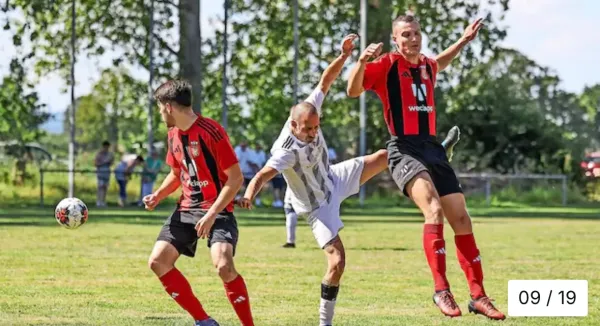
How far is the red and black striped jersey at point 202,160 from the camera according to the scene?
404 inches

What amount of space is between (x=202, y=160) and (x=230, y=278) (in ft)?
2.74

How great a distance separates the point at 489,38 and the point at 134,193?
38.9ft

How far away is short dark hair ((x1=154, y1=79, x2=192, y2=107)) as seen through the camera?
10.3 m

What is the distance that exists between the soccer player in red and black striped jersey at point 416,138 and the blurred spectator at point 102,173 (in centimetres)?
2365

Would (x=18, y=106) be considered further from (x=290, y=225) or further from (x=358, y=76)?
(x=358, y=76)

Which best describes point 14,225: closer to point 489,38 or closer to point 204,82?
point 204,82

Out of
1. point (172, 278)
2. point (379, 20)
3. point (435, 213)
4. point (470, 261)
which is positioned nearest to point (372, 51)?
point (435, 213)

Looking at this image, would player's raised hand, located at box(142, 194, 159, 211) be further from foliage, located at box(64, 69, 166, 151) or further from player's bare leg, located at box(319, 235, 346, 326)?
foliage, located at box(64, 69, 166, 151)

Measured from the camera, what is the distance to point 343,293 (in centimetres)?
1410

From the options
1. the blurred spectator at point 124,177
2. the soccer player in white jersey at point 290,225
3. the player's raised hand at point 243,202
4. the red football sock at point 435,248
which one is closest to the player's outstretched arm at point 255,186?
the player's raised hand at point 243,202

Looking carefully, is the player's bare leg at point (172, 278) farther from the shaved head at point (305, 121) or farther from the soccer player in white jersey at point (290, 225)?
the soccer player in white jersey at point (290, 225)

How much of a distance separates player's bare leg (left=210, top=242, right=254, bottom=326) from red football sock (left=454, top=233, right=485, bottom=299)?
1.82m

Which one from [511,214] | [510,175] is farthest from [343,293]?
[510,175]

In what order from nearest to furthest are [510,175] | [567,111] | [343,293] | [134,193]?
1. [343,293]
2. [134,193]
3. [510,175]
4. [567,111]
